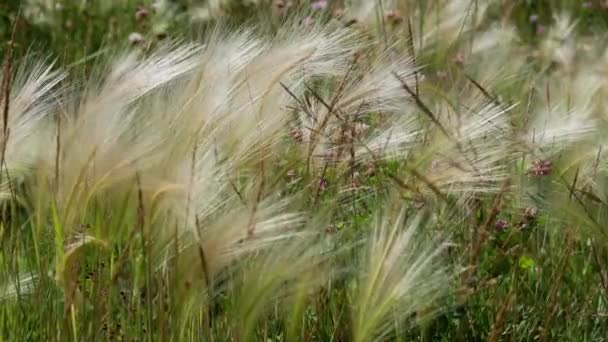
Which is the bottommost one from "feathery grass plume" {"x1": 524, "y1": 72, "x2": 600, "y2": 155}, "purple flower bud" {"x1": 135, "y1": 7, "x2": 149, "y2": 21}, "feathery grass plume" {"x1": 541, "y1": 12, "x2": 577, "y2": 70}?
"feathery grass plume" {"x1": 541, "y1": 12, "x2": 577, "y2": 70}

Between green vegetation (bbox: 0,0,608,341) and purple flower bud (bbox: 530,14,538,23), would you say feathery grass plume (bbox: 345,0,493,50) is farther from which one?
purple flower bud (bbox: 530,14,538,23)

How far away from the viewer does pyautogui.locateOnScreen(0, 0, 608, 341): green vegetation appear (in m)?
1.41

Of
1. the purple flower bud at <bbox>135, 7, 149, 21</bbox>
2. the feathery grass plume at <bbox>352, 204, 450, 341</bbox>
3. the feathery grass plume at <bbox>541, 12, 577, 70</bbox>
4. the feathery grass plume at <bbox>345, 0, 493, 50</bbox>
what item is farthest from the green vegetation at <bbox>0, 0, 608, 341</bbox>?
the purple flower bud at <bbox>135, 7, 149, 21</bbox>

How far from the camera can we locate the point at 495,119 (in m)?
1.68

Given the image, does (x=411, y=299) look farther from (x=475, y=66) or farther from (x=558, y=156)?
(x=475, y=66)

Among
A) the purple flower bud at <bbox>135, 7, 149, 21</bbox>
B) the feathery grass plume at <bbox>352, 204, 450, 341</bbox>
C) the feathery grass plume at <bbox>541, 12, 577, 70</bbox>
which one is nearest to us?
the feathery grass plume at <bbox>352, 204, 450, 341</bbox>

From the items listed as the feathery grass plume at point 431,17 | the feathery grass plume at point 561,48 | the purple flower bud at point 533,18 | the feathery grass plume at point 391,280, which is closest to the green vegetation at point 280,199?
the feathery grass plume at point 391,280

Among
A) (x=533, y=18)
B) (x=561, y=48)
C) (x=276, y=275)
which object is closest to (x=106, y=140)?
(x=276, y=275)

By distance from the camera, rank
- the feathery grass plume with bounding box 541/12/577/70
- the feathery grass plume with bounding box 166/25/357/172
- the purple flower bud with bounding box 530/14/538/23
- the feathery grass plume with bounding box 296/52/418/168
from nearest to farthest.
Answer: the feathery grass plume with bounding box 166/25/357/172 < the feathery grass plume with bounding box 296/52/418/168 < the feathery grass plume with bounding box 541/12/577/70 < the purple flower bud with bounding box 530/14/538/23

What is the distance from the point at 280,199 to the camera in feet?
5.80

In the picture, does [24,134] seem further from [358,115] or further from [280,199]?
[358,115]

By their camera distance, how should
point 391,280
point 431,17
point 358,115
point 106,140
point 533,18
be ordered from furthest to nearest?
point 533,18 → point 431,17 → point 358,115 → point 106,140 → point 391,280

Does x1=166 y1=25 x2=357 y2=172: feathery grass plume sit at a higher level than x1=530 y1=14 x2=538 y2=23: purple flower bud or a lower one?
higher

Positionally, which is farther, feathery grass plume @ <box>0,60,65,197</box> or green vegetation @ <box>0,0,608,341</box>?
feathery grass plume @ <box>0,60,65,197</box>
